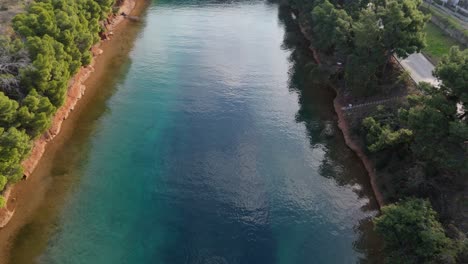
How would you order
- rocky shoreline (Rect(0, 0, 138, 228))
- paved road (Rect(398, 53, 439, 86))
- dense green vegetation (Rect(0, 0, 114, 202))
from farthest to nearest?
1. paved road (Rect(398, 53, 439, 86))
2. rocky shoreline (Rect(0, 0, 138, 228))
3. dense green vegetation (Rect(0, 0, 114, 202))

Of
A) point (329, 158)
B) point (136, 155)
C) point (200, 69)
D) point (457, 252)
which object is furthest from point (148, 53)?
point (457, 252)

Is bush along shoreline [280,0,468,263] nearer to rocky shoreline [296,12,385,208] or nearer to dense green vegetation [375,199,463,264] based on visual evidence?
dense green vegetation [375,199,463,264]

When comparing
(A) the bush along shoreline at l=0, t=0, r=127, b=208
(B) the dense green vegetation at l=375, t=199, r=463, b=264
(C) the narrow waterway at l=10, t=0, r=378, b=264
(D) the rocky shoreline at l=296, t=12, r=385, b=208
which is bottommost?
(C) the narrow waterway at l=10, t=0, r=378, b=264

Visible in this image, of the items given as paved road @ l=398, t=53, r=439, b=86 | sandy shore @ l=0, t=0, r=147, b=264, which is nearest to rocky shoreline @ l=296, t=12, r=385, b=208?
paved road @ l=398, t=53, r=439, b=86

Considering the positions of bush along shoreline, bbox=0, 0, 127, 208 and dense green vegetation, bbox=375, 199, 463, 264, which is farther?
bush along shoreline, bbox=0, 0, 127, 208

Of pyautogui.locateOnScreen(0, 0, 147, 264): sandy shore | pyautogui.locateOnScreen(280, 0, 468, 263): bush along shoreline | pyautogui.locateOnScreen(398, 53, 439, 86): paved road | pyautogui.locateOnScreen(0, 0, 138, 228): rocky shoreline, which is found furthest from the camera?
pyautogui.locateOnScreen(398, 53, 439, 86): paved road

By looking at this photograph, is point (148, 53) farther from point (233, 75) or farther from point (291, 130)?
point (291, 130)
